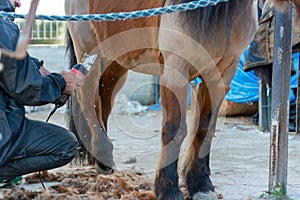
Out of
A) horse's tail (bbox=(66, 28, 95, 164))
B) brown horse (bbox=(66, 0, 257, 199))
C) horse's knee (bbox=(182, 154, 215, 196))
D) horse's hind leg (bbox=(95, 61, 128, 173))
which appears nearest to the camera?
brown horse (bbox=(66, 0, 257, 199))

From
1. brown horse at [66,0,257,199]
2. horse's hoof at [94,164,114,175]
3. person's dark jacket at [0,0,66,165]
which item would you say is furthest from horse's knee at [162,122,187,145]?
horse's hoof at [94,164,114,175]

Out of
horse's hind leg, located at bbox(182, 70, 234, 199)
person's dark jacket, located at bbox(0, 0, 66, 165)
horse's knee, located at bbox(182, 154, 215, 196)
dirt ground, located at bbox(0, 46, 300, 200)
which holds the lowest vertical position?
dirt ground, located at bbox(0, 46, 300, 200)

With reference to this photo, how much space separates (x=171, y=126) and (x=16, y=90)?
113 cm

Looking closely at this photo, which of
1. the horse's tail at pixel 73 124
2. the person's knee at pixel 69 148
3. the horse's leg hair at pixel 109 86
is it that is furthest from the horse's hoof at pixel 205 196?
the horse's leg hair at pixel 109 86

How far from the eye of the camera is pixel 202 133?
10.8ft

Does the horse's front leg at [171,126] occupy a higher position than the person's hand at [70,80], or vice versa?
the person's hand at [70,80]

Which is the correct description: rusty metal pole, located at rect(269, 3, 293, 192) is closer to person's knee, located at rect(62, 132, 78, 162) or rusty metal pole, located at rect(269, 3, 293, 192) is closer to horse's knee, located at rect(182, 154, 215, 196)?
horse's knee, located at rect(182, 154, 215, 196)

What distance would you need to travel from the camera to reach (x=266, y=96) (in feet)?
21.1

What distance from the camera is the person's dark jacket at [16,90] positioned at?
2.04 meters

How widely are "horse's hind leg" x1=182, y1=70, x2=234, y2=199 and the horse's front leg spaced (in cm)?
30

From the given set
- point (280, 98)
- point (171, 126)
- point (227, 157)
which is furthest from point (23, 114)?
point (227, 157)

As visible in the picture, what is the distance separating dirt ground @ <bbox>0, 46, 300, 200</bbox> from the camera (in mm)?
3411

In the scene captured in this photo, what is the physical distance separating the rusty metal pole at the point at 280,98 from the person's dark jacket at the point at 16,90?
143 cm

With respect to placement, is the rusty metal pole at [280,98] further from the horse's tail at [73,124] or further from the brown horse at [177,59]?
the horse's tail at [73,124]
